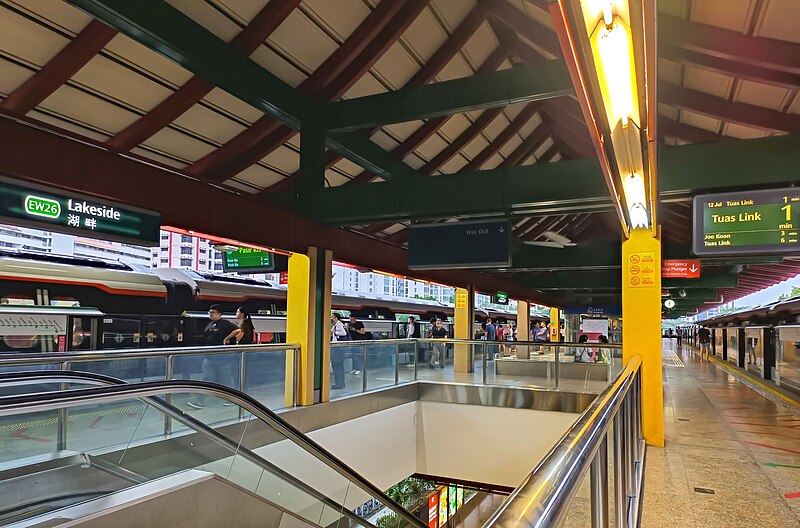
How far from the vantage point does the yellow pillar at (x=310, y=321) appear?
797 cm

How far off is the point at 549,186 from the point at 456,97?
5.02 ft

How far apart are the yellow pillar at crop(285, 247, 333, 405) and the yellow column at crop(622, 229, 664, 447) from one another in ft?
13.6

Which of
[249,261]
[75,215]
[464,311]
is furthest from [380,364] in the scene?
[464,311]

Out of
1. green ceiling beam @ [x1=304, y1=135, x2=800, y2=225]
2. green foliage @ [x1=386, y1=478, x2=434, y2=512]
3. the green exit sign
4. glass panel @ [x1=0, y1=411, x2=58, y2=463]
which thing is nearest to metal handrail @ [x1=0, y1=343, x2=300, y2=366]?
glass panel @ [x1=0, y1=411, x2=58, y2=463]

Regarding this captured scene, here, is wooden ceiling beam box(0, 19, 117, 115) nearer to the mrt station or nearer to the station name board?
the mrt station

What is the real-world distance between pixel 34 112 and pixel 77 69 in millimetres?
1051

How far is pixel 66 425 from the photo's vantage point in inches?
183

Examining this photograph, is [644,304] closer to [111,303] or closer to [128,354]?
[128,354]

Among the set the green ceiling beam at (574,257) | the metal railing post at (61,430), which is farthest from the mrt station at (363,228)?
the green ceiling beam at (574,257)

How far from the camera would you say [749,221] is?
242 inches

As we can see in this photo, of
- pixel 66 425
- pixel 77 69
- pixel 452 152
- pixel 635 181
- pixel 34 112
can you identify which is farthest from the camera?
pixel 452 152

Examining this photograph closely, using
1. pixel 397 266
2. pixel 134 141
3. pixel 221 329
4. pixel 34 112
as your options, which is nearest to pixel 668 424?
pixel 397 266

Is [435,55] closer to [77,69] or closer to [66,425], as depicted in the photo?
[77,69]

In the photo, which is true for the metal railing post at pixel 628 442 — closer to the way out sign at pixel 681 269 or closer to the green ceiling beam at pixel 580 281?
the way out sign at pixel 681 269
